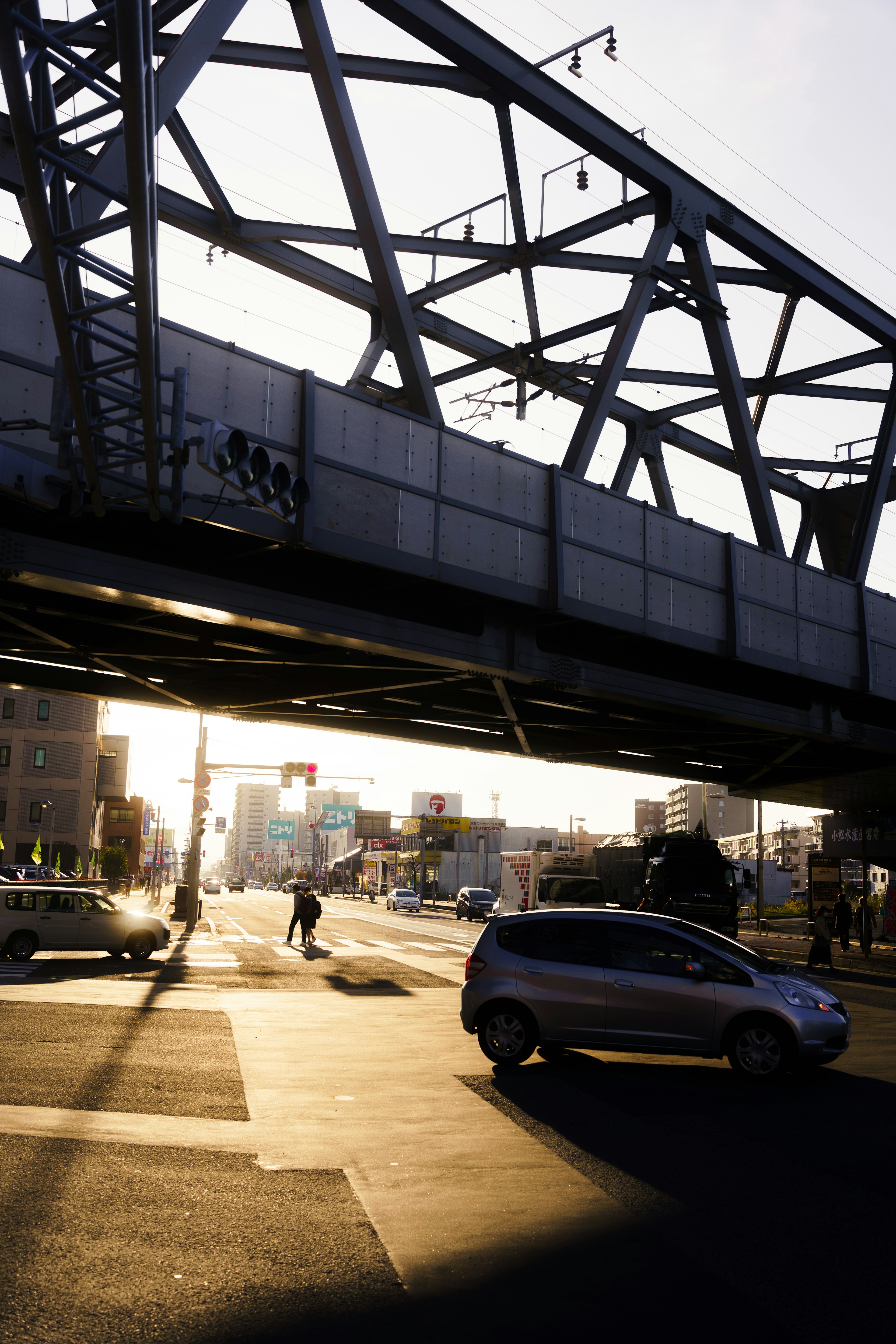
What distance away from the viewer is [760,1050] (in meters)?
11.1

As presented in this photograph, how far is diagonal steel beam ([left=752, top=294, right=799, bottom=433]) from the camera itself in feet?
104

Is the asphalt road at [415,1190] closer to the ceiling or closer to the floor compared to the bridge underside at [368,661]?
closer to the floor

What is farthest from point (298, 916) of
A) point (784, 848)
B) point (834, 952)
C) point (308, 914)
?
point (784, 848)

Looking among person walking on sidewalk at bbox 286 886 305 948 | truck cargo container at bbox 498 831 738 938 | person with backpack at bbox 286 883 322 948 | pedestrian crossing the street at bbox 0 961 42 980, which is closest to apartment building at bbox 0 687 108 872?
truck cargo container at bbox 498 831 738 938

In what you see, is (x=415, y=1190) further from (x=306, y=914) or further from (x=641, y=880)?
(x=641, y=880)

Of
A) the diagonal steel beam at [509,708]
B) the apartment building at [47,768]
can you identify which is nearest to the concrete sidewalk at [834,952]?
the diagonal steel beam at [509,708]

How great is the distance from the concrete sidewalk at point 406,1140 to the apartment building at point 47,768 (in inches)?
2898

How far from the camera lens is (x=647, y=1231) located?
19.9 ft

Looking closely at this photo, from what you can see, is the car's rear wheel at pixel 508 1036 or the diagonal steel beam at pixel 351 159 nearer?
the car's rear wheel at pixel 508 1036

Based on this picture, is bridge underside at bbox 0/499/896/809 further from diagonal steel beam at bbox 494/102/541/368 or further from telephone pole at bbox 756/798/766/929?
telephone pole at bbox 756/798/766/929

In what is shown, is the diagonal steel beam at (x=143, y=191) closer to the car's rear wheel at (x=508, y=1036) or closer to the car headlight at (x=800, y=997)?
the car's rear wheel at (x=508, y=1036)

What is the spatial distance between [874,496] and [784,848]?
10299 cm

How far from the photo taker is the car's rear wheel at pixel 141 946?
80.4 ft

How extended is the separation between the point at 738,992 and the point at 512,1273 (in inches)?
249
